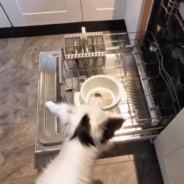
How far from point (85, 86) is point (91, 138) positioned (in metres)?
0.42

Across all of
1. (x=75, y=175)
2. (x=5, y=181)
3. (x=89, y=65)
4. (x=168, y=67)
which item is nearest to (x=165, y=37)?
(x=168, y=67)

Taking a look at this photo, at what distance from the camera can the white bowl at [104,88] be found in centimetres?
99

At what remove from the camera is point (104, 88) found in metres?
1.05

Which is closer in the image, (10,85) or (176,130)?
(176,130)

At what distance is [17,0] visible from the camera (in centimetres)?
129

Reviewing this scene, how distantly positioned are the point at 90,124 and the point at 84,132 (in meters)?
0.03

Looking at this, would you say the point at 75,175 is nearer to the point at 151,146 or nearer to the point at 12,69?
the point at 151,146

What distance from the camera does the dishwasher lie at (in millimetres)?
891

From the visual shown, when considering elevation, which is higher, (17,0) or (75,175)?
(17,0)

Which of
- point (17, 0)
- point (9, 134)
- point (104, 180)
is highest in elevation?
point (17, 0)

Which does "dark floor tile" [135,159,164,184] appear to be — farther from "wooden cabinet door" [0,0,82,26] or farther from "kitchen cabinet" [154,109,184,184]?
"wooden cabinet door" [0,0,82,26]

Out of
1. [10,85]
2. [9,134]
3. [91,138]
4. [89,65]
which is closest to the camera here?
[91,138]

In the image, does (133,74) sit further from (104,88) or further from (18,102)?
(18,102)

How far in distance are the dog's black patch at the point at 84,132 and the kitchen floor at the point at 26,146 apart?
55 cm
